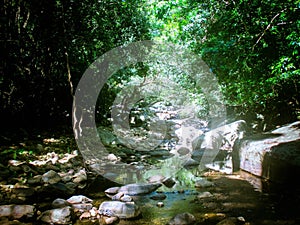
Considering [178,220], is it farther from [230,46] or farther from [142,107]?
[142,107]

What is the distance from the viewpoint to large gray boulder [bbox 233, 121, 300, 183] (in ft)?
15.2

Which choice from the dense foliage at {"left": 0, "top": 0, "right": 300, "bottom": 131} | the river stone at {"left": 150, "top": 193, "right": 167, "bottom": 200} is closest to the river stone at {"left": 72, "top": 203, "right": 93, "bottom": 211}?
the river stone at {"left": 150, "top": 193, "right": 167, "bottom": 200}

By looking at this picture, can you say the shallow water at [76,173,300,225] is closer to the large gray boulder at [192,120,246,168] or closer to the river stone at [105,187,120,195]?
the river stone at [105,187,120,195]

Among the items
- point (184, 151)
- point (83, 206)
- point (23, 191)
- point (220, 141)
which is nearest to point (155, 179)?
point (83, 206)

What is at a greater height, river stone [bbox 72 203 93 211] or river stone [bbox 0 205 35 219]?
river stone [bbox 0 205 35 219]

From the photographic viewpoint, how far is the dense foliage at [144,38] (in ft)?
16.3

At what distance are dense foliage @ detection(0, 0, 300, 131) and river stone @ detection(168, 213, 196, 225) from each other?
323 centimetres

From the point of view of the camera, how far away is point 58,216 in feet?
11.0

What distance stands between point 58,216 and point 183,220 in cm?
167

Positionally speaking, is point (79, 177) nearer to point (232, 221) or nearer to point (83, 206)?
point (83, 206)

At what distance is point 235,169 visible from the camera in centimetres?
624

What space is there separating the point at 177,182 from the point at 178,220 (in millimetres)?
1999

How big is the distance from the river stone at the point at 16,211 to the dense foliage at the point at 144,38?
163 inches

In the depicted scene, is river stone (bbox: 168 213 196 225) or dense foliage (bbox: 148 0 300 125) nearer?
river stone (bbox: 168 213 196 225)
